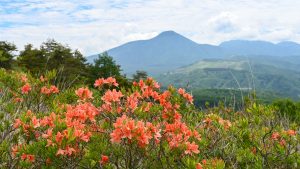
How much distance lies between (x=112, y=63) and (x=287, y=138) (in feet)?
171

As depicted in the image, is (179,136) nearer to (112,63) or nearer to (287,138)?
(287,138)

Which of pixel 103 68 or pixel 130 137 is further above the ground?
pixel 130 137

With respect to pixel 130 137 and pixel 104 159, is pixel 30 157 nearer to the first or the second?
pixel 104 159

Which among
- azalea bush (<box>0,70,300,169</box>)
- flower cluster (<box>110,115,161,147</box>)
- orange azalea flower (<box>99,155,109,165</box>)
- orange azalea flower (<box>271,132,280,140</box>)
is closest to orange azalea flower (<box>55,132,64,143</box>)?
azalea bush (<box>0,70,300,169</box>)

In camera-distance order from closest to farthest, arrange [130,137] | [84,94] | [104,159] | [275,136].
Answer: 1. [130,137]
2. [104,159]
3. [84,94]
4. [275,136]

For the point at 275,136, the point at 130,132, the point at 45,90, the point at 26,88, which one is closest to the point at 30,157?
the point at 130,132

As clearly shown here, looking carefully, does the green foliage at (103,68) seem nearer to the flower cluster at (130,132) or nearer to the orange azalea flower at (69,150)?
the flower cluster at (130,132)

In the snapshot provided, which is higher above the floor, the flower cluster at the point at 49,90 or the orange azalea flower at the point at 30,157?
the flower cluster at the point at 49,90

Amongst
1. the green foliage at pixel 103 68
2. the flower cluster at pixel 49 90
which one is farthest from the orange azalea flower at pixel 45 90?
A: the green foliage at pixel 103 68

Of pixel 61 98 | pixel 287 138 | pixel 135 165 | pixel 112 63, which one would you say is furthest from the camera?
pixel 112 63

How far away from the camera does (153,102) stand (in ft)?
17.0

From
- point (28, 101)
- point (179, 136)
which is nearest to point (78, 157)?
point (179, 136)

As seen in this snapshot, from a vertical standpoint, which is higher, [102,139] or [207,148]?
[102,139]

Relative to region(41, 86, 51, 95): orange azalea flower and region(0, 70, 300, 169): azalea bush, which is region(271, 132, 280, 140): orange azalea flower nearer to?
region(0, 70, 300, 169): azalea bush
